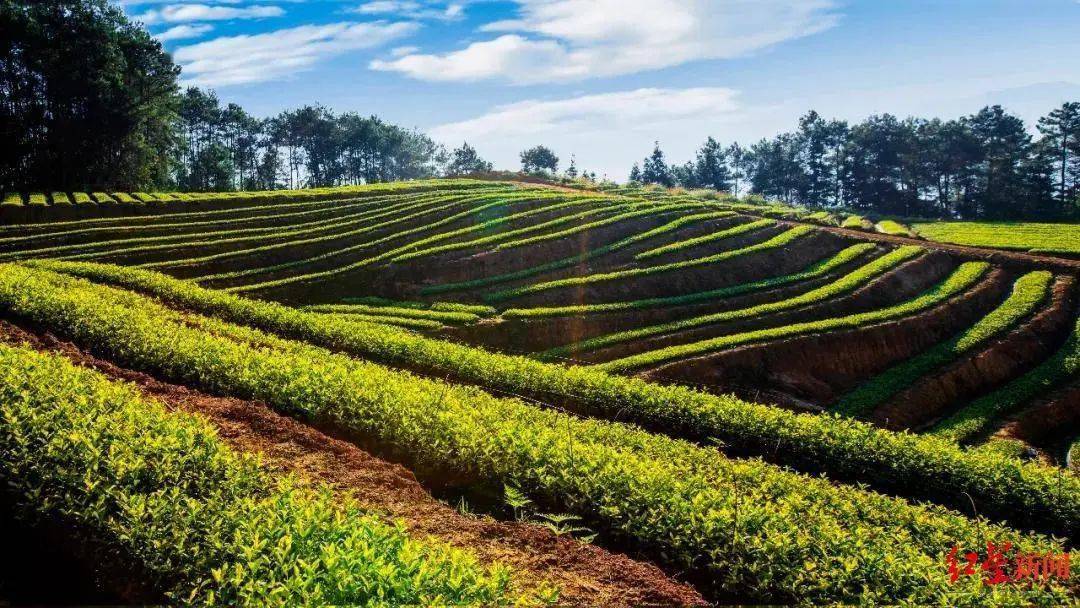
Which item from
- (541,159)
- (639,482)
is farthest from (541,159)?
(639,482)

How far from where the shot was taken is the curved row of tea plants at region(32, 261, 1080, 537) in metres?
14.5

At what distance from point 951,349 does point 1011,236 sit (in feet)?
94.2

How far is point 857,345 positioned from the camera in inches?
1234

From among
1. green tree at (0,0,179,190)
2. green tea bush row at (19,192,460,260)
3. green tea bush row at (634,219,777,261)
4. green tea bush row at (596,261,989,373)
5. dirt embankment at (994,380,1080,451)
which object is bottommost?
dirt embankment at (994,380,1080,451)

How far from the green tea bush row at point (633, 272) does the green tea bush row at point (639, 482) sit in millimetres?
19944

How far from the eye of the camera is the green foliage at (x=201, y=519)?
5.43m

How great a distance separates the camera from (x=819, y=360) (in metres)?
30.4

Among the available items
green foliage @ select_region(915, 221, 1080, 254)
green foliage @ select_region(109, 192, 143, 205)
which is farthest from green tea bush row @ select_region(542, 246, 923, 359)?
green foliage @ select_region(109, 192, 143, 205)

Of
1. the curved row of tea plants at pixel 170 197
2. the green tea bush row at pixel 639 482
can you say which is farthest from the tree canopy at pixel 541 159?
the green tea bush row at pixel 639 482

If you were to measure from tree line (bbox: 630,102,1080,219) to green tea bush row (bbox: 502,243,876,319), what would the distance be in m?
49.8

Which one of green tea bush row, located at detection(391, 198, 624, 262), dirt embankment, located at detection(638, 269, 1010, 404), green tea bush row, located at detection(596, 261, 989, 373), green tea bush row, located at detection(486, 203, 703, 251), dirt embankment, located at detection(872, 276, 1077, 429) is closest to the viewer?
dirt embankment, located at detection(872, 276, 1077, 429)

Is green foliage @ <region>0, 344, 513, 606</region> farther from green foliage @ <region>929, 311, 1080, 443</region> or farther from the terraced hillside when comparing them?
green foliage @ <region>929, 311, 1080, 443</region>

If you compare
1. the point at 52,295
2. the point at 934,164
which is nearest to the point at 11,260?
the point at 52,295

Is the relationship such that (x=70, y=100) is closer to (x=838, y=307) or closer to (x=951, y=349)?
(x=838, y=307)
